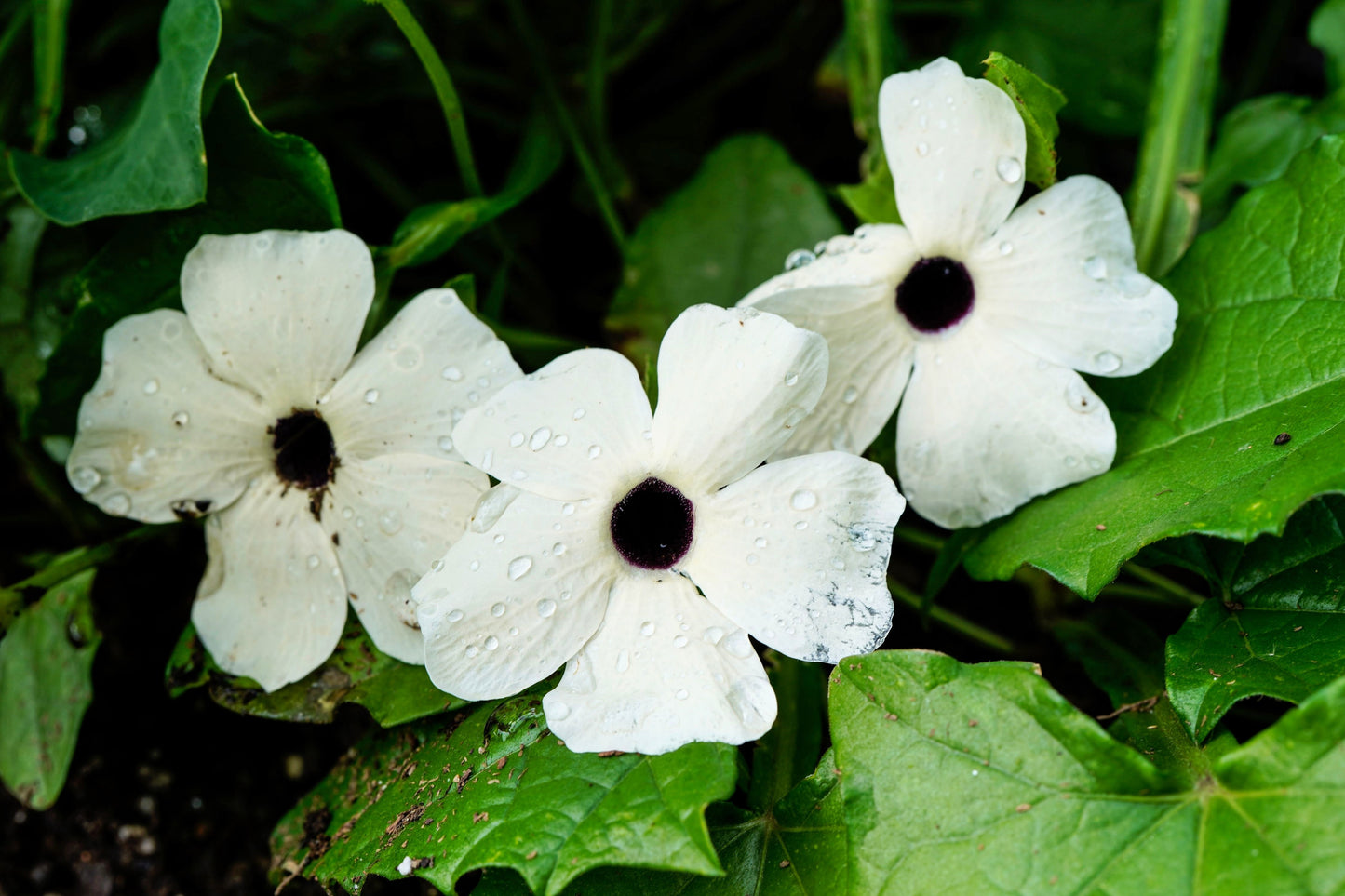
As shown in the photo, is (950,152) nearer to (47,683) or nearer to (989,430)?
(989,430)

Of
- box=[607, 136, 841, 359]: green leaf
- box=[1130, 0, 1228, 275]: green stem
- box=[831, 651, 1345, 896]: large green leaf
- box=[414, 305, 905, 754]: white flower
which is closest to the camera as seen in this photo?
box=[831, 651, 1345, 896]: large green leaf

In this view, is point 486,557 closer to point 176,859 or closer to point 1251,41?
point 176,859

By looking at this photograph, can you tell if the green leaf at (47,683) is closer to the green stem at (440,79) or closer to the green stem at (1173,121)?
the green stem at (440,79)

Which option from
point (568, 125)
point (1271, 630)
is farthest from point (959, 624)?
point (568, 125)

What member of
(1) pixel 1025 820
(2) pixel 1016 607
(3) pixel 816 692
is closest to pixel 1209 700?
(1) pixel 1025 820

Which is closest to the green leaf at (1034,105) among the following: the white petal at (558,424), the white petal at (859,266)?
the white petal at (859,266)

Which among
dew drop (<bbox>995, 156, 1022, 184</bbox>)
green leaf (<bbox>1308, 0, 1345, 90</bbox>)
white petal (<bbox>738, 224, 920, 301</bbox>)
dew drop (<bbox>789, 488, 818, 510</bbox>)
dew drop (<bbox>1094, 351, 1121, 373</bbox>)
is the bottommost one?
dew drop (<bbox>789, 488, 818, 510</bbox>)

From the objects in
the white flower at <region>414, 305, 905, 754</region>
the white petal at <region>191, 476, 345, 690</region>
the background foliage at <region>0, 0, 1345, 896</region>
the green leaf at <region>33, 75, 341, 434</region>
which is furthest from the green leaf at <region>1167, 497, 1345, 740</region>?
the green leaf at <region>33, 75, 341, 434</region>

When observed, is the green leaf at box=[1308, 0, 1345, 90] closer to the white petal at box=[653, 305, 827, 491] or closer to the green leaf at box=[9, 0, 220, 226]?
the white petal at box=[653, 305, 827, 491]
